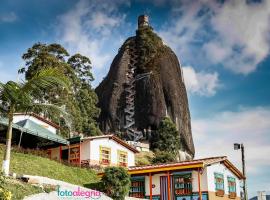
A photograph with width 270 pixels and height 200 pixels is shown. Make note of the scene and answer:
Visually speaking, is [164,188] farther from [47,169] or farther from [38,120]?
[38,120]

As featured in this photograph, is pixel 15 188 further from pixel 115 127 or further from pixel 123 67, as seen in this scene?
pixel 123 67

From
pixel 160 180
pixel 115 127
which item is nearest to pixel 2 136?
pixel 160 180

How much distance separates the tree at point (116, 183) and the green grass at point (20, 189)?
6.68m

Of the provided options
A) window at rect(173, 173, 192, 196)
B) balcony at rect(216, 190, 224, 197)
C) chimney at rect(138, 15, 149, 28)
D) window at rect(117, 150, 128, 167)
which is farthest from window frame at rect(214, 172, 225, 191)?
chimney at rect(138, 15, 149, 28)

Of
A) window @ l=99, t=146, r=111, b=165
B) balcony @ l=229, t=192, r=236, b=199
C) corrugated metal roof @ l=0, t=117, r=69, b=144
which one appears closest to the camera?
balcony @ l=229, t=192, r=236, b=199

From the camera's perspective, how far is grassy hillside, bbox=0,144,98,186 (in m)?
26.9

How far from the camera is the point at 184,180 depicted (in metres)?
31.4

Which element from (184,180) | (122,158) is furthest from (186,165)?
(122,158)

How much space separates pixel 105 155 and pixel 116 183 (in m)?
15.8

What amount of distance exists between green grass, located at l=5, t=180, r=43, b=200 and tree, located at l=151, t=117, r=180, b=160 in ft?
157

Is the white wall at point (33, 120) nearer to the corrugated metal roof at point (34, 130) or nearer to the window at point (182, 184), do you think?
the corrugated metal roof at point (34, 130)

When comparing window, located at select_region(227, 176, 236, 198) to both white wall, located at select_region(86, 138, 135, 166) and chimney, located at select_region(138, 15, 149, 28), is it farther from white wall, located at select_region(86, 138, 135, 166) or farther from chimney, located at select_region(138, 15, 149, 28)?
chimney, located at select_region(138, 15, 149, 28)

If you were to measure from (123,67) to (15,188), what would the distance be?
66888mm

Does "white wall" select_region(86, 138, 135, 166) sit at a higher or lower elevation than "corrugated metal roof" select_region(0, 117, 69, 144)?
lower
